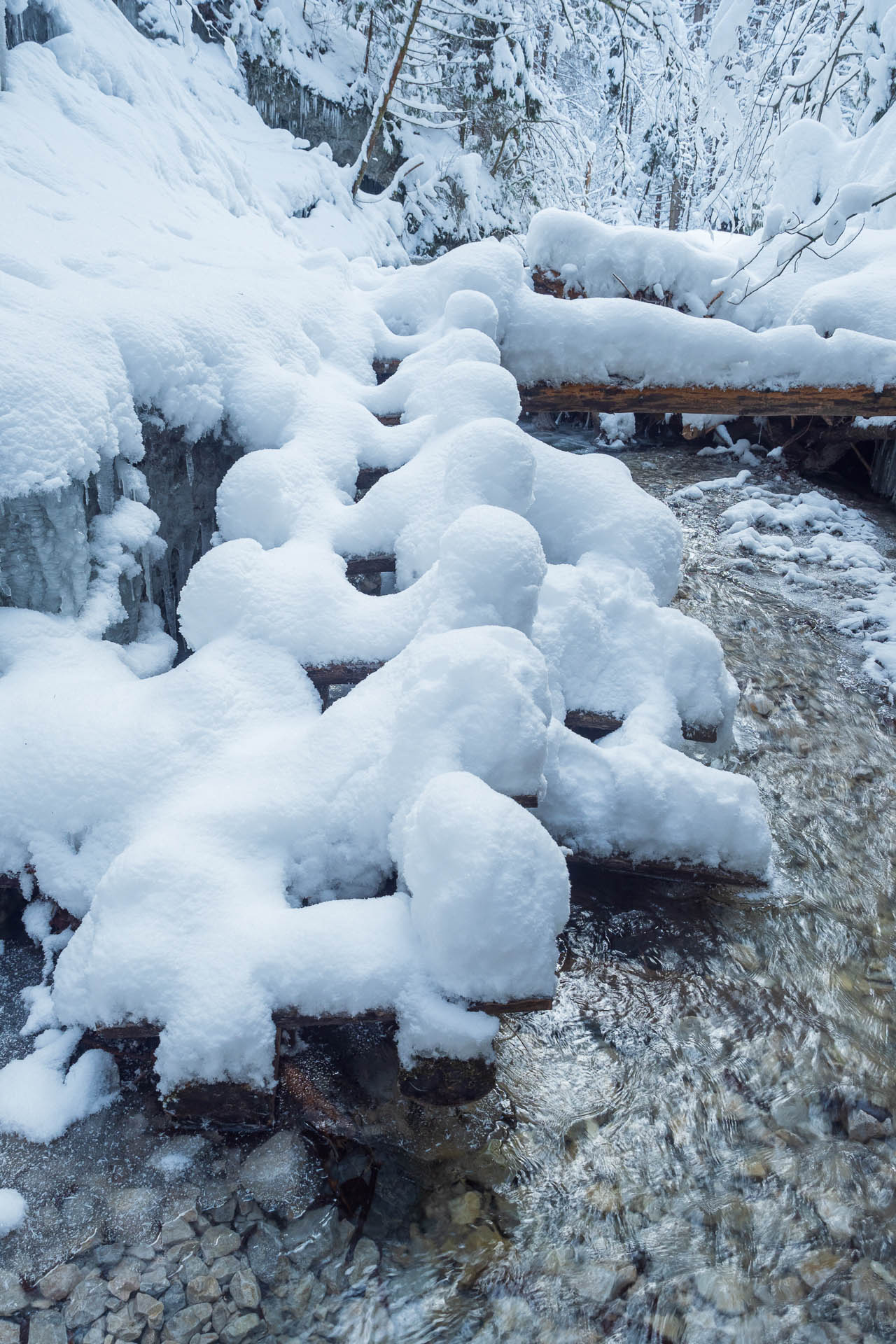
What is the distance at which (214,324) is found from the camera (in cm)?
336

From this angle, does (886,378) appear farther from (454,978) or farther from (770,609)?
(454,978)

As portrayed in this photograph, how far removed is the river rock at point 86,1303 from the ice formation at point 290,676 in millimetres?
357

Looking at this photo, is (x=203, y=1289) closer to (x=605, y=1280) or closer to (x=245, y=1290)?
(x=245, y=1290)

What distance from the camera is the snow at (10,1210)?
1.58 m

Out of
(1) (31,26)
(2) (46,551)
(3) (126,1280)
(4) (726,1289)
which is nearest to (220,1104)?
(3) (126,1280)

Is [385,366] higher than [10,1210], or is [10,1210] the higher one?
[385,366]

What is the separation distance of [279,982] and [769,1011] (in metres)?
1.65

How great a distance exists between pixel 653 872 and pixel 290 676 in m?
1.49

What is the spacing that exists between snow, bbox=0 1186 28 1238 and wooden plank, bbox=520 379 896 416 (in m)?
4.61

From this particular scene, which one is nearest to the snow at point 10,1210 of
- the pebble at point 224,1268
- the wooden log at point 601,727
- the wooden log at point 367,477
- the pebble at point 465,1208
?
the pebble at point 224,1268

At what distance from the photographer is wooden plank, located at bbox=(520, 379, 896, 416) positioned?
4855mm

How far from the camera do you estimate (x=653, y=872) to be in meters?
2.84

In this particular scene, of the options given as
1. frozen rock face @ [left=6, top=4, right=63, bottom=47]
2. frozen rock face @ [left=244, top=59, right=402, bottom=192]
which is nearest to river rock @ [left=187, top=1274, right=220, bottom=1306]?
frozen rock face @ [left=6, top=4, right=63, bottom=47]

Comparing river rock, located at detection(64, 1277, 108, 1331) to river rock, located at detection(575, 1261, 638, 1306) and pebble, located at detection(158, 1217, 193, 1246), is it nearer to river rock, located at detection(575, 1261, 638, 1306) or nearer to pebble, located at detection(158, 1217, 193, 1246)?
pebble, located at detection(158, 1217, 193, 1246)
